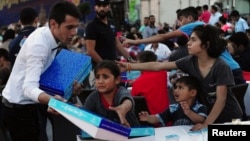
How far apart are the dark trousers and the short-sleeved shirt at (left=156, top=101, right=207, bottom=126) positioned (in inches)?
40.6

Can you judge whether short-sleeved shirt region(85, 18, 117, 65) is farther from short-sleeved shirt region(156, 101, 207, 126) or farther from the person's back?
short-sleeved shirt region(156, 101, 207, 126)

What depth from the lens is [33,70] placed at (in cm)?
386

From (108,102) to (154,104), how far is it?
83.3 inches

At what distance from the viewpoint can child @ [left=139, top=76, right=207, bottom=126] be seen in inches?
176

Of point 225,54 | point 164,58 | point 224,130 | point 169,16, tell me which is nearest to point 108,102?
point 224,130

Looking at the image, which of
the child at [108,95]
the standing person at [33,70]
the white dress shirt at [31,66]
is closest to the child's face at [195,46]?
the child at [108,95]

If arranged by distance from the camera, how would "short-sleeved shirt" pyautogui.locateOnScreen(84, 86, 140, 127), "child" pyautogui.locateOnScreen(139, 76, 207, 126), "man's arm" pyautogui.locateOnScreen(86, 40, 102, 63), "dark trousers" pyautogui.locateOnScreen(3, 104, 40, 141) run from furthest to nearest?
"man's arm" pyautogui.locateOnScreen(86, 40, 102, 63)
"child" pyautogui.locateOnScreen(139, 76, 207, 126)
"dark trousers" pyautogui.locateOnScreen(3, 104, 40, 141)
"short-sleeved shirt" pyautogui.locateOnScreen(84, 86, 140, 127)

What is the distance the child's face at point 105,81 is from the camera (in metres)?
4.09

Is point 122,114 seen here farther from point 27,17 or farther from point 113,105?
point 27,17

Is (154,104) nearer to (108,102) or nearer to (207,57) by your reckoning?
(207,57)

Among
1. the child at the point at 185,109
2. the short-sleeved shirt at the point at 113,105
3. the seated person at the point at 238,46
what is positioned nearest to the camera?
the short-sleeved shirt at the point at 113,105

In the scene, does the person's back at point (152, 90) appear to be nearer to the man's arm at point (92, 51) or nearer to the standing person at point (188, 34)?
the standing person at point (188, 34)

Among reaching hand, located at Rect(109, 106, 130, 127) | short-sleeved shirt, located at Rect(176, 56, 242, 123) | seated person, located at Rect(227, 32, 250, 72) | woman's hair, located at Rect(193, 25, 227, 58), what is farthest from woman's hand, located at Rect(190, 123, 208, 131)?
seated person, located at Rect(227, 32, 250, 72)

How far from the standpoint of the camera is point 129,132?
3.35 meters
